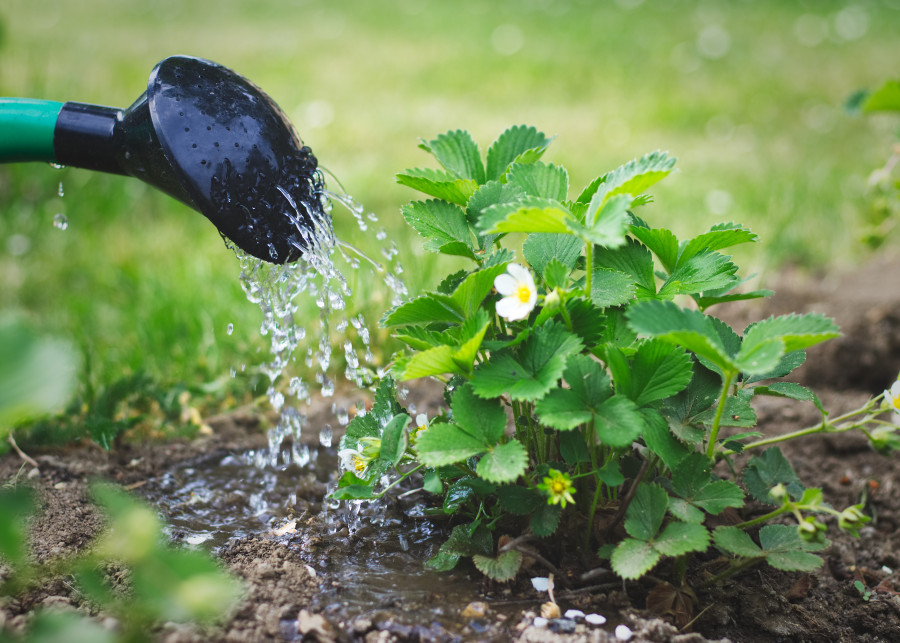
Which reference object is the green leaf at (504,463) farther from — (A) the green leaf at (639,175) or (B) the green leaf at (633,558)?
(A) the green leaf at (639,175)

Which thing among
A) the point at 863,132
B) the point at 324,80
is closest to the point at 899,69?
the point at 863,132

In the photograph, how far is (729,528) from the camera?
124 cm

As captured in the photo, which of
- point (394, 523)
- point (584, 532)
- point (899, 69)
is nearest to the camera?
point (584, 532)

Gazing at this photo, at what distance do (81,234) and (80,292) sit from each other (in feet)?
1.80

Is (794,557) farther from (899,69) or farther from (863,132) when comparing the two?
(899,69)

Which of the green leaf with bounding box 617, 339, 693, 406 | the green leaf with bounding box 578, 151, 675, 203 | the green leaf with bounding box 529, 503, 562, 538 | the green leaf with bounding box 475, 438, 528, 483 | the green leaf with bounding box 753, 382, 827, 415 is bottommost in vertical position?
the green leaf with bounding box 529, 503, 562, 538

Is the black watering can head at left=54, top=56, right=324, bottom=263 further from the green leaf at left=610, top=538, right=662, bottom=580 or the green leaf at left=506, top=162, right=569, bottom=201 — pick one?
the green leaf at left=610, top=538, right=662, bottom=580

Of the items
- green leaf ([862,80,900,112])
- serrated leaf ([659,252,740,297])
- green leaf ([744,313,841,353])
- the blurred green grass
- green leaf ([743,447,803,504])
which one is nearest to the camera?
green leaf ([744,313,841,353])

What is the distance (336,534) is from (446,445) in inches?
16.4

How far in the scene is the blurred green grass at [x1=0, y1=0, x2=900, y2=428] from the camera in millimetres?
3074

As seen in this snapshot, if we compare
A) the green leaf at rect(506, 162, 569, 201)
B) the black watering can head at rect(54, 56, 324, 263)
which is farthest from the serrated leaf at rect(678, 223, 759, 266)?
the black watering can head at rect(54, 56, 324, 263)

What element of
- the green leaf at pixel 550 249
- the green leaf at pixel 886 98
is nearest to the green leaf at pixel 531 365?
the green leaf at pixel 550 249

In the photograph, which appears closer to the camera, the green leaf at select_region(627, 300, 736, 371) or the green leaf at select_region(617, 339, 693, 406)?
the green leaf at select_region(627, 300, 736, 371)

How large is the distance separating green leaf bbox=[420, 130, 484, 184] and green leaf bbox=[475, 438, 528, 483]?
0.51 meters
